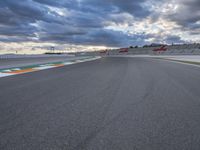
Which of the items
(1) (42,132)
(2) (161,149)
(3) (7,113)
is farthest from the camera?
(3) (7,113)

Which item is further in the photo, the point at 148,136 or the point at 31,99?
the point at 31,99

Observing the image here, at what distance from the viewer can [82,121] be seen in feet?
12.4

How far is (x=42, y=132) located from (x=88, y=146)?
3.10 ft

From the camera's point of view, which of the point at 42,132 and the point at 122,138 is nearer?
the point at 122,138

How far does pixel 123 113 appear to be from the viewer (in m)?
4.27

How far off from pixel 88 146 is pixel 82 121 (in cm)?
102

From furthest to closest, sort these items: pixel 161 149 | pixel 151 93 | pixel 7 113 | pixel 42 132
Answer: pixel 151 93
pixel 7 113
pixel 42 132
pixel 161 149

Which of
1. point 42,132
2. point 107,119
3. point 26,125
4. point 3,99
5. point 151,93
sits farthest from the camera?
point 151,93

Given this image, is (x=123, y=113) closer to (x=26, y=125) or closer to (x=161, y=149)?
(x=161, y=149)


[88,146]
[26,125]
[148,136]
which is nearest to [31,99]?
[26,125]

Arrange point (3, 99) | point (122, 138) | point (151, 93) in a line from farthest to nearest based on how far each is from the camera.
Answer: point (151, 93)
point (3, 99)
point (122, 138)

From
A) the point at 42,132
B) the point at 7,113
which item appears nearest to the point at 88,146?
the point at 42,132

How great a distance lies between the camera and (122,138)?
→ 10.0ft

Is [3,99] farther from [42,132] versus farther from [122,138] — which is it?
[122,138]
